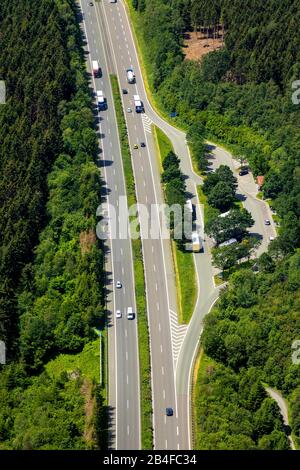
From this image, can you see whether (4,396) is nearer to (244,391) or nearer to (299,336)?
(244,391)

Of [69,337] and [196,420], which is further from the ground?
[69,337]

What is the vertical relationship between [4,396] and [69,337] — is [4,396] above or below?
below

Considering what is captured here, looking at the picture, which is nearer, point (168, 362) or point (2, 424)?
point (2, 424)
